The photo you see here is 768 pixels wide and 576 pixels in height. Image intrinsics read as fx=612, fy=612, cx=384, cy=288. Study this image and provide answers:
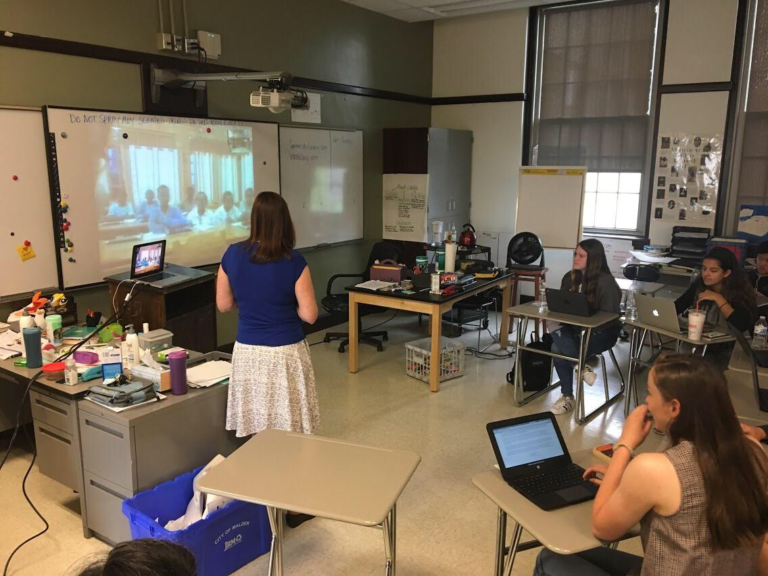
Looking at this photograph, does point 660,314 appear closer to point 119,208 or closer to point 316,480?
point 316,480

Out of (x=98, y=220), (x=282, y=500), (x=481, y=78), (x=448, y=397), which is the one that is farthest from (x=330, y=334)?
(x=282, y=500)

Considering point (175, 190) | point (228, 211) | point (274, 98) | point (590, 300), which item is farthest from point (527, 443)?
point (228, 211)

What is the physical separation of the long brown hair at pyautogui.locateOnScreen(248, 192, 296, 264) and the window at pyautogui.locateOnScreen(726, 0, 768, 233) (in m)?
5.19

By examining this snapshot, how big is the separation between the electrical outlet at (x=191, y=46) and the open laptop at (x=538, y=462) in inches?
151

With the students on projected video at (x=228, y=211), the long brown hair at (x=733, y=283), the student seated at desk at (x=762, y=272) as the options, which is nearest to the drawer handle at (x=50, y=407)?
the students on projected video at (x=228, y=211)

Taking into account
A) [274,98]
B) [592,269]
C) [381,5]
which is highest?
[381,5]

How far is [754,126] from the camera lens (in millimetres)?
5945

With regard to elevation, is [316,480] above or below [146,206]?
below

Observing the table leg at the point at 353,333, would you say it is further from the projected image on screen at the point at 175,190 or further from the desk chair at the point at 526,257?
the desk chair at the point at 526,257

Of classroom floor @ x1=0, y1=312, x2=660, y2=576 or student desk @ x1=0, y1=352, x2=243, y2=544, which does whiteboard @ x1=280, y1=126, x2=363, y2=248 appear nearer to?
classroom floor @ x1=0, y1=312, x2=660, y2=576

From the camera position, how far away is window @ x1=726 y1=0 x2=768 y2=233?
5.79 m

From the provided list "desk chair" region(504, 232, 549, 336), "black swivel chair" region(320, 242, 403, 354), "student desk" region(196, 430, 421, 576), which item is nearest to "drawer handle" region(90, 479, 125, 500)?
"student desk" region(196, 430, 421, 576)

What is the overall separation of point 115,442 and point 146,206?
2384 millimetres

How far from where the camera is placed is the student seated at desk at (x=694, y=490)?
150 centimetres
